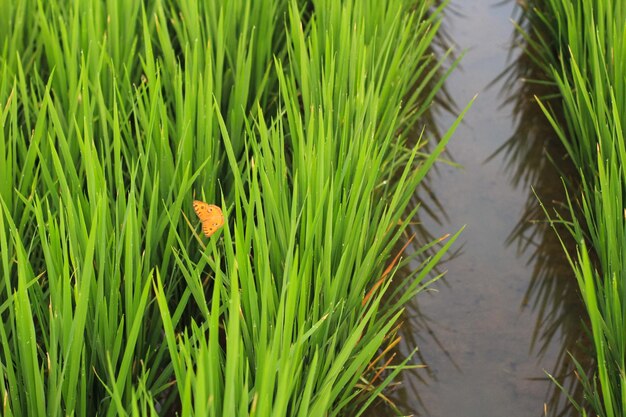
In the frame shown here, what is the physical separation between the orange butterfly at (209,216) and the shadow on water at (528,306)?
0.44 m

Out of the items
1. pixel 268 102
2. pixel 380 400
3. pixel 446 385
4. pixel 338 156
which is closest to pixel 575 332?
pixel 446 385

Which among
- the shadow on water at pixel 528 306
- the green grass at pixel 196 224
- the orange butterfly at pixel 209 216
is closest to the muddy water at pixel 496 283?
the shadow on water at pixel 528 306

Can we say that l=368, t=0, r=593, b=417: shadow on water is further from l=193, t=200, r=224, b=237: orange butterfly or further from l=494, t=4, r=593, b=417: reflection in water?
l=193, t=200, r=224, b=237: orange butterfly

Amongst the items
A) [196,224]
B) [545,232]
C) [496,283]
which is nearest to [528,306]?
[496,283]

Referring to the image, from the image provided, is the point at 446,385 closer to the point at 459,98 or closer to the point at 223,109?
the point at 223,109

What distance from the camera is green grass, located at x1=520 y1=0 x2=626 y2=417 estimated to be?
149 centimetres

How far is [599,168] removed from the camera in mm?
1576

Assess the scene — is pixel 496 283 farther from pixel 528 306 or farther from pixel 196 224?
pixel 196 224

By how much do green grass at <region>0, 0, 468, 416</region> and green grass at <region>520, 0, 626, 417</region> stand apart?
300mm

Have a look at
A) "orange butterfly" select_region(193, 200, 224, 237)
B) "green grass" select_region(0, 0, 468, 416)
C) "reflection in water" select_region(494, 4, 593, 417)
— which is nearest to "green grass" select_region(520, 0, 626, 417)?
"reflection in water" select_region(494, 4, 593, 417)

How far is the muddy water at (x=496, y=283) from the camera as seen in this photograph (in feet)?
5.74

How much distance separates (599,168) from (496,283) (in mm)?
471

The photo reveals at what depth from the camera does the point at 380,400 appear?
1.73m

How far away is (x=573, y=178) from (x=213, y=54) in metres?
0.87
